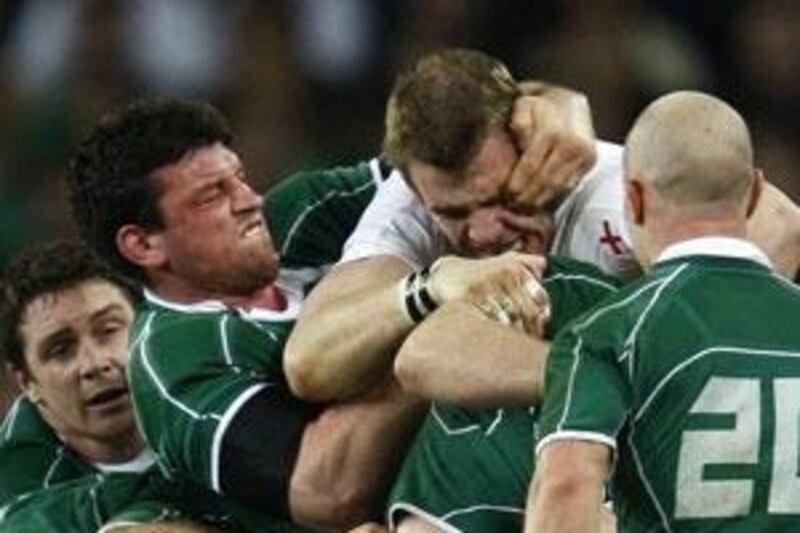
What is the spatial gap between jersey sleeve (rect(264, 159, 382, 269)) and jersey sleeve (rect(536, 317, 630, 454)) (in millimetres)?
1350

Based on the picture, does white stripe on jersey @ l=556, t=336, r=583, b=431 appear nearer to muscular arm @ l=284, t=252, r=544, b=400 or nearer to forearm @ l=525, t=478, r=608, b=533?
forearm @ l=525, t=478, r=608, b=533

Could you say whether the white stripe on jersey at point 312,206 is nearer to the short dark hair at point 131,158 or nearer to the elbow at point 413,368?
the short dark hair at point 131,158

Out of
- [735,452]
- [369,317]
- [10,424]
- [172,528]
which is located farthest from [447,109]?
[10,424]

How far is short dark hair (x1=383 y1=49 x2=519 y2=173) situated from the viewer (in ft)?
14.3

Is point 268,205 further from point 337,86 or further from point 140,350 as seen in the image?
point 337,86

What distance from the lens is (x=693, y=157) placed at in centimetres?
383

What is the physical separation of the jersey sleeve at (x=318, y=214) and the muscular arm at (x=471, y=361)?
0.96 m

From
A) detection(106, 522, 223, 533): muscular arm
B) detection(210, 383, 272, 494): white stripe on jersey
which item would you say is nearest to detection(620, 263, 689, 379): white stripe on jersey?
detection(210, 383, 272, 494): white stripe on jersey

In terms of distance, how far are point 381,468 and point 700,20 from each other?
4401 mm

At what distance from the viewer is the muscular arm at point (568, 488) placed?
3.62m

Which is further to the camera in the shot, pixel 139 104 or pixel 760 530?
pixel 139 104

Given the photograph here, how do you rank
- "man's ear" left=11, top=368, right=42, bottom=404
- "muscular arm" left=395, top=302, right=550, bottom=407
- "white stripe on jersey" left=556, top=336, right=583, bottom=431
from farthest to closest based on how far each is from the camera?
"man's ear" left=11, top=368, right=42, bottom=404 → "muscular arm" left=395, top=302, right=550, bottom=407 → "white stripe on jersey" left=556, top=336, right=583, bottom=431

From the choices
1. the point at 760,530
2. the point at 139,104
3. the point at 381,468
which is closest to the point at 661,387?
the point at 760,530

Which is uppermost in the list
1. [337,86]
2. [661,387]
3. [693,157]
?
[693,157]
